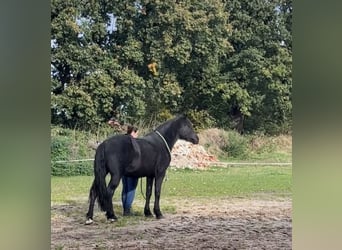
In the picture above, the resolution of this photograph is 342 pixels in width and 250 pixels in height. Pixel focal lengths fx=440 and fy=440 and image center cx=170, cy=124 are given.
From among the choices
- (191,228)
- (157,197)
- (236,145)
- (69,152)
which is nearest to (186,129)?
(236,145)

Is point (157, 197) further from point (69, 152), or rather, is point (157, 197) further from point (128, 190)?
point (69, 152)

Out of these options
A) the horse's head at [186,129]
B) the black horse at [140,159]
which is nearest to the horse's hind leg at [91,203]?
the black horse at [140,159]

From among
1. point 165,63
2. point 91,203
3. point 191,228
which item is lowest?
point 191,228

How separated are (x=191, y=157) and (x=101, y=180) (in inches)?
21.1

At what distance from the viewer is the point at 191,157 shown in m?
2.56

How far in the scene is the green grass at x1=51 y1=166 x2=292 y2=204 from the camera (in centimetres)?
251

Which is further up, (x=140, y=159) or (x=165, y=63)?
(x=165, y=63)

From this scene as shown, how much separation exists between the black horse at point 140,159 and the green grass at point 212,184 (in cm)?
5

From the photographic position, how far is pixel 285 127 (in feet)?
8.23

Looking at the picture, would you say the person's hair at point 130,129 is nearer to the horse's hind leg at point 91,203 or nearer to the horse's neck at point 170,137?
the horse's neck at point 170,137

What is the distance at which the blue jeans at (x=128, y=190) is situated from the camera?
252cm

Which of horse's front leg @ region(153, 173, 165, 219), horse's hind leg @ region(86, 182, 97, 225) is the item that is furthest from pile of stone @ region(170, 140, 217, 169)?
horse's hind leg @ region(86, 182, 97, 225)

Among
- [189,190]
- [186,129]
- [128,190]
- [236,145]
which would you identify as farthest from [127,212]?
[236,145]
